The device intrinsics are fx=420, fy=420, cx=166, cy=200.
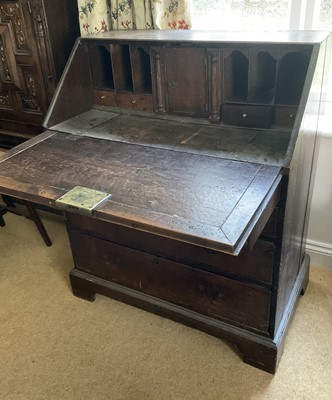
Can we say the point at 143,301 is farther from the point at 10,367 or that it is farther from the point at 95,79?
the point at 95,79

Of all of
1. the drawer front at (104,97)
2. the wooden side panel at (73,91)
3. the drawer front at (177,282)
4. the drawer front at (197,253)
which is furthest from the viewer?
the drawer front at (104,97)

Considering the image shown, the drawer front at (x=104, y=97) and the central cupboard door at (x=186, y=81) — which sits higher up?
the central cupboard door at (x=186, y=81)

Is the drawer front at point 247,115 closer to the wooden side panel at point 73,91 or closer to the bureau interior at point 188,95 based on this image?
the bureau interior at point 188,95

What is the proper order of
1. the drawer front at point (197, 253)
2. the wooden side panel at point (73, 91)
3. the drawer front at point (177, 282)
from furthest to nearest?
the wooden side panel at point (73, 91) < the drawer front at point (177, 282) < the drawer front at point (197, 253)

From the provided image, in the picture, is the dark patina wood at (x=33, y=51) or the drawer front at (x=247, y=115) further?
the dark patina wood at (x=33, y=51)

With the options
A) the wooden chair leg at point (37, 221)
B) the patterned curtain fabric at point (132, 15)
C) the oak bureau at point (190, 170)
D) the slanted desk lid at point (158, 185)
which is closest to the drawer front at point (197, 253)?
the oak bureau at point (190, 170)

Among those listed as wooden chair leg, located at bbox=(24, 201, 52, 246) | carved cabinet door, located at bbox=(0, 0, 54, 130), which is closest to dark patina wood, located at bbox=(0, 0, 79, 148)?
carved cabinet door, located at bbox=(0, 0, 54, 130)

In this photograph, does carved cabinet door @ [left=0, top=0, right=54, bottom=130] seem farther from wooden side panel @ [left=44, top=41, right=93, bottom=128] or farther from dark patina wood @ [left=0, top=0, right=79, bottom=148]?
wooden side panel @ [left=44, top=41, right=93, bottom=128]

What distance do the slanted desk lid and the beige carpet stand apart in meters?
0.71

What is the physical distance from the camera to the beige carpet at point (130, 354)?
4.91ft

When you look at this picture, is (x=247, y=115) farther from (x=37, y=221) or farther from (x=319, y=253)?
(x=37, y=221)

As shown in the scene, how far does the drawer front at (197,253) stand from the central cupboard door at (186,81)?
0.51m

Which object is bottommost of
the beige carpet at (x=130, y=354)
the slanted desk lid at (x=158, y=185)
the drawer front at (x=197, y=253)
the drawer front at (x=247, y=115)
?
the beige carpet at (x=130, y=354)

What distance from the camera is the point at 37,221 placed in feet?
7.47
